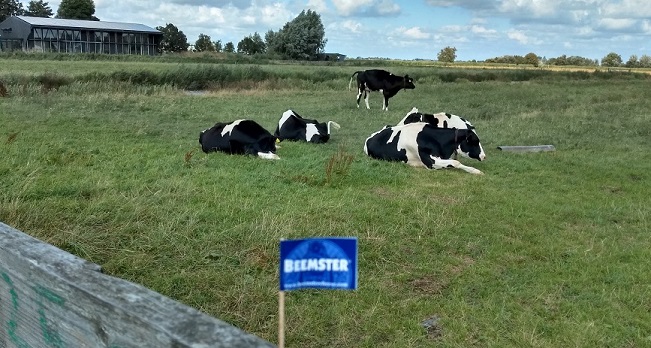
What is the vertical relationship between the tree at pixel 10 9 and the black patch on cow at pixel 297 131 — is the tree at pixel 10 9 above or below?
above

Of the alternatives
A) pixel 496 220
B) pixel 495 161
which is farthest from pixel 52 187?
pixel 495 161

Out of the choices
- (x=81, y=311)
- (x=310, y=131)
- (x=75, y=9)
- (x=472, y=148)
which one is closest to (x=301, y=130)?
(x=310, y=131)

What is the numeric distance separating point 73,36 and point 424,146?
74.7 m

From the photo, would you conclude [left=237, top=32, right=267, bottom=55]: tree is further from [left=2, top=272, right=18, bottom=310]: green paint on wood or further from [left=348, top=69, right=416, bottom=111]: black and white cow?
[left=2, top=272, right=18, bottom=310]: green paint on wood

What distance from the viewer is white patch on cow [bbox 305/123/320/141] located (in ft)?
38.3

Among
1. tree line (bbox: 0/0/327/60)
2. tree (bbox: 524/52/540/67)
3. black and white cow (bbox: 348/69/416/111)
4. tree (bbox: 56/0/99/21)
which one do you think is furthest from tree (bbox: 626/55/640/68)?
tree (bbox: 56/0/99/21)

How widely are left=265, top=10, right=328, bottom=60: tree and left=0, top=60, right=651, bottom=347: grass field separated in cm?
6728

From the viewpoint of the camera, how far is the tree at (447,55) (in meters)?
86.0

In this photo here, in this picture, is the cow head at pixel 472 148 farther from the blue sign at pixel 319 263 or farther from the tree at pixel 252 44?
the tree at pixel 252 44

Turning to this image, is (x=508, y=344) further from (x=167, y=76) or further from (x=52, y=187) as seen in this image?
(x=167, y=76)

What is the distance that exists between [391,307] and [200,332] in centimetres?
261

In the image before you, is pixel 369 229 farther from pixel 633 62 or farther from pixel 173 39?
pixel 173 39

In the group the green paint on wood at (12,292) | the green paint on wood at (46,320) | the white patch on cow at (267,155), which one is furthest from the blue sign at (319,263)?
the white patch on cow at (267,155)

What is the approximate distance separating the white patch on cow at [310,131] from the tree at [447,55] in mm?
76792
